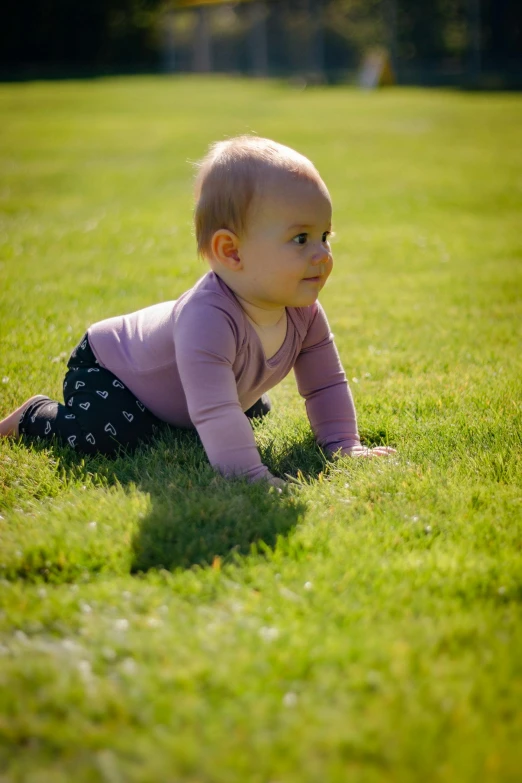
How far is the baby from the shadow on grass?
10 cm

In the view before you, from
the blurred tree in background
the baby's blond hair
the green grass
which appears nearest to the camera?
the green grass

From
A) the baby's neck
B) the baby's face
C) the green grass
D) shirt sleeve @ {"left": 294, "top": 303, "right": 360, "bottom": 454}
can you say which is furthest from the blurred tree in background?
the baby's face

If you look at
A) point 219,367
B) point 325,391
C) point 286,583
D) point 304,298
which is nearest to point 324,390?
point 325,391

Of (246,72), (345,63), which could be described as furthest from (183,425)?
(246,72)

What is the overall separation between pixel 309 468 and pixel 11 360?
1.92 m

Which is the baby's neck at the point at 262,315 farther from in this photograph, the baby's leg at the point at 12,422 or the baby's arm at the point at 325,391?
the baby's leg at the point at 12,422

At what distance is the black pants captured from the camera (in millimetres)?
3100

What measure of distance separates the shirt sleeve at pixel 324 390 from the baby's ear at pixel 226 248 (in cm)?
53

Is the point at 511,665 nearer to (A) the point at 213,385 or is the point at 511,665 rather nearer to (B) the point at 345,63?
(A) the point at 213,385

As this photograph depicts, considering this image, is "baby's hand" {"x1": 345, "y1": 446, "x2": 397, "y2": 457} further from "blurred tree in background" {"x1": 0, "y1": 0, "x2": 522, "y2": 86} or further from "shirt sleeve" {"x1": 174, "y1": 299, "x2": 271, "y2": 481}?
"blurred tree in background" {"x1": 0, "y1": 0, "x2": 522, "y2": 86}

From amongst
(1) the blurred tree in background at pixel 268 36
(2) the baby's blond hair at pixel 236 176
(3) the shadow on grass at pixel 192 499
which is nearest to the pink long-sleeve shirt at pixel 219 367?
(3) the shadow on grass at pixel 192 499

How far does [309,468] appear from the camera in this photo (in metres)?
2.98

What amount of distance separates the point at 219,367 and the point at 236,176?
67 cm

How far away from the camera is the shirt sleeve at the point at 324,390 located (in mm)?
3158
